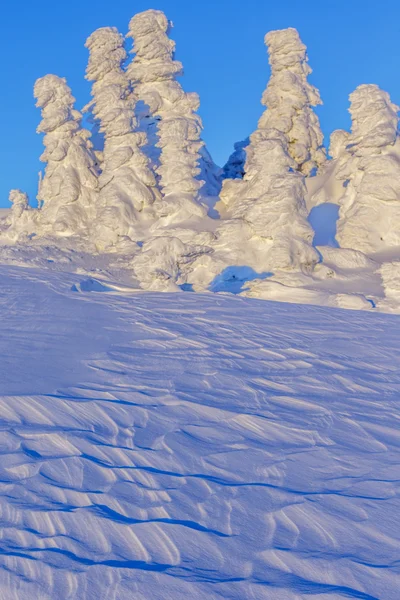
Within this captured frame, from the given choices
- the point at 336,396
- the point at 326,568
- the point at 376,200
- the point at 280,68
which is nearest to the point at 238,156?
the point at 280,68

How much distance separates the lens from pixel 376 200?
79.6 feet

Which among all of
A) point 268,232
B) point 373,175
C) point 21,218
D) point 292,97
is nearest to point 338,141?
point 292,97

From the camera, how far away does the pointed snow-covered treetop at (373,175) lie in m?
23.9

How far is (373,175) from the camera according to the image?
2402 cm

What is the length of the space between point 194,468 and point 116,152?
27212mm

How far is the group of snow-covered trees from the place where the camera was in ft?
70.5

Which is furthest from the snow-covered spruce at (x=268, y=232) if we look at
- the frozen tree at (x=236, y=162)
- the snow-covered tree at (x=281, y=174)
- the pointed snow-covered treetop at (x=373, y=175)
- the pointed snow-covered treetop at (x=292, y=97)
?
the frozen tree at (x=236, y=162)

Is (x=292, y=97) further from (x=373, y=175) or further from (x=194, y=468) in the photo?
(x=194, y=468)

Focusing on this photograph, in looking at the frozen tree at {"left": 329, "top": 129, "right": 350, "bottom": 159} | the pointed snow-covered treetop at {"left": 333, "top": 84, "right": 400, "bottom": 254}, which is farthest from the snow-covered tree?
the pointed snow-covered treetop at {"left": 333, "top": 84, "right": 400, "bottom": 254}

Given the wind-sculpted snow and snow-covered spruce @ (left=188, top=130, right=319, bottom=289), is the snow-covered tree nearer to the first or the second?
snow-covered spruce @ (left=188, top=130, right=319, bottom=289)

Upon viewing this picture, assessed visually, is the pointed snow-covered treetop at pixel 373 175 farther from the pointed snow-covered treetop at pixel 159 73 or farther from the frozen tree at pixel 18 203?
the frozen tree at pixel 18 203

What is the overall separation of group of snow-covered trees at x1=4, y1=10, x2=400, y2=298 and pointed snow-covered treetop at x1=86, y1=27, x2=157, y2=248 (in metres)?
0.06

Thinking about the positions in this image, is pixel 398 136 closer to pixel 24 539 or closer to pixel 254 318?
pixel 254 318

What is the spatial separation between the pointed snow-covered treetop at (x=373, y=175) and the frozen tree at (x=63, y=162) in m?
13.0
